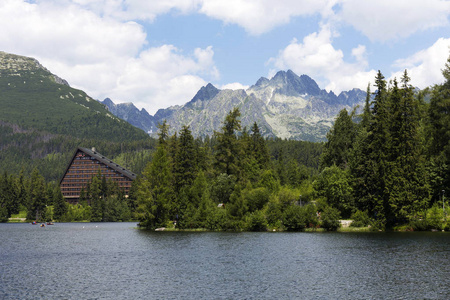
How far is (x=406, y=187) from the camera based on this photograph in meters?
89.4

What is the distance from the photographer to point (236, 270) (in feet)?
155

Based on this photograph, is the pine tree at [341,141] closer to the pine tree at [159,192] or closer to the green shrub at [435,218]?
the green shrub at [435,218]

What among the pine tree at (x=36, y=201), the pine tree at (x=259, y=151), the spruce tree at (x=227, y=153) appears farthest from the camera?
the pine tree at (x=36, y=201)

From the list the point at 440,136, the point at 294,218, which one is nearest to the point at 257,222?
the point at 294,218

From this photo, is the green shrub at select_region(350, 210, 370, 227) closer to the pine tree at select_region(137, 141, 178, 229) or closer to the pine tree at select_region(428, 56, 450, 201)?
the pine tree at select_region(428, 56, 450, 201)

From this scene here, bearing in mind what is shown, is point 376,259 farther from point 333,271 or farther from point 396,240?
point 396,240

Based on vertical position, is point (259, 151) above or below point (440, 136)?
above

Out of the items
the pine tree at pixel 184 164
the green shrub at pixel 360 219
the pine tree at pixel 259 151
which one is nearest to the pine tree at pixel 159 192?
the pine tree at pixel 184 164

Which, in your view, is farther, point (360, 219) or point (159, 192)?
point (159, 192)

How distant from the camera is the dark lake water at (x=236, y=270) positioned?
120 ft

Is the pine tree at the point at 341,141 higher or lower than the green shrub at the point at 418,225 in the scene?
higher

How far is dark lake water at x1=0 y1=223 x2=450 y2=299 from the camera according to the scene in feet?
120

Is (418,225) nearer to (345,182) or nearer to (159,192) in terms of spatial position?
(345,182)

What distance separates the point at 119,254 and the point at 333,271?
31.5m
